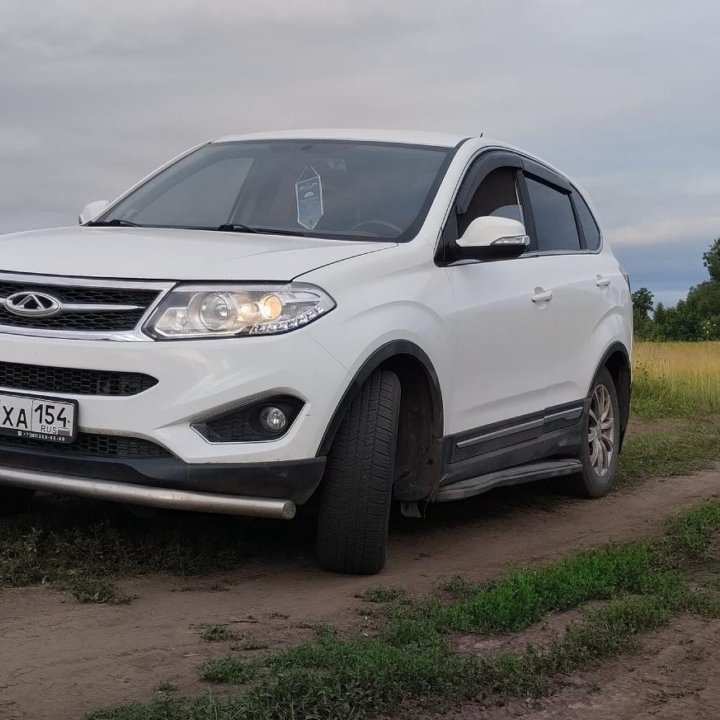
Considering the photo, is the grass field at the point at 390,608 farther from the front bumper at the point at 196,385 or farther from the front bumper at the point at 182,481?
the front bumper at the point at 196,385

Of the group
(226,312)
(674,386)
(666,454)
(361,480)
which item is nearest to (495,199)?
(361,480)

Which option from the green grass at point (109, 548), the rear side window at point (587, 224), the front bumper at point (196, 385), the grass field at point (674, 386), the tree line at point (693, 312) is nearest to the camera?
the front bumper at point (196, 385)

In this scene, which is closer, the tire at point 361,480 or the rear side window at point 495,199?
the tire at point 361,480

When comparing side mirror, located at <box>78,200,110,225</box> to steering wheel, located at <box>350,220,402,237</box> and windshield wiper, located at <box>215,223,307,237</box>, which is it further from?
steering wheel, located at <box>350,220,402,237</box>

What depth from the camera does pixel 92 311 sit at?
453 cm

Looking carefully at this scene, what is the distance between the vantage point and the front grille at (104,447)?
4.51 metres

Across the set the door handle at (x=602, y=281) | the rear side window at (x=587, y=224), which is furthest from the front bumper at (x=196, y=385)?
the rear side window at (x=587, y=224)

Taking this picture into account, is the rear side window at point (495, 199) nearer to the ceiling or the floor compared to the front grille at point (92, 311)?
nearer to the ceiling

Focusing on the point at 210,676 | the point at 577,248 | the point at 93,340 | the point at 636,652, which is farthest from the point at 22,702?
the point at 577,248

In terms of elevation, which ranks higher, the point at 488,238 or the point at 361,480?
the point at 488,238

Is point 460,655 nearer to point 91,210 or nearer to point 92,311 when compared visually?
point 92,311

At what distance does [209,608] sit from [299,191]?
2.23 meters

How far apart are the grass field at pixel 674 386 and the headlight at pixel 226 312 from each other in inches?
360

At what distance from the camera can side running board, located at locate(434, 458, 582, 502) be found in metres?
5.50
